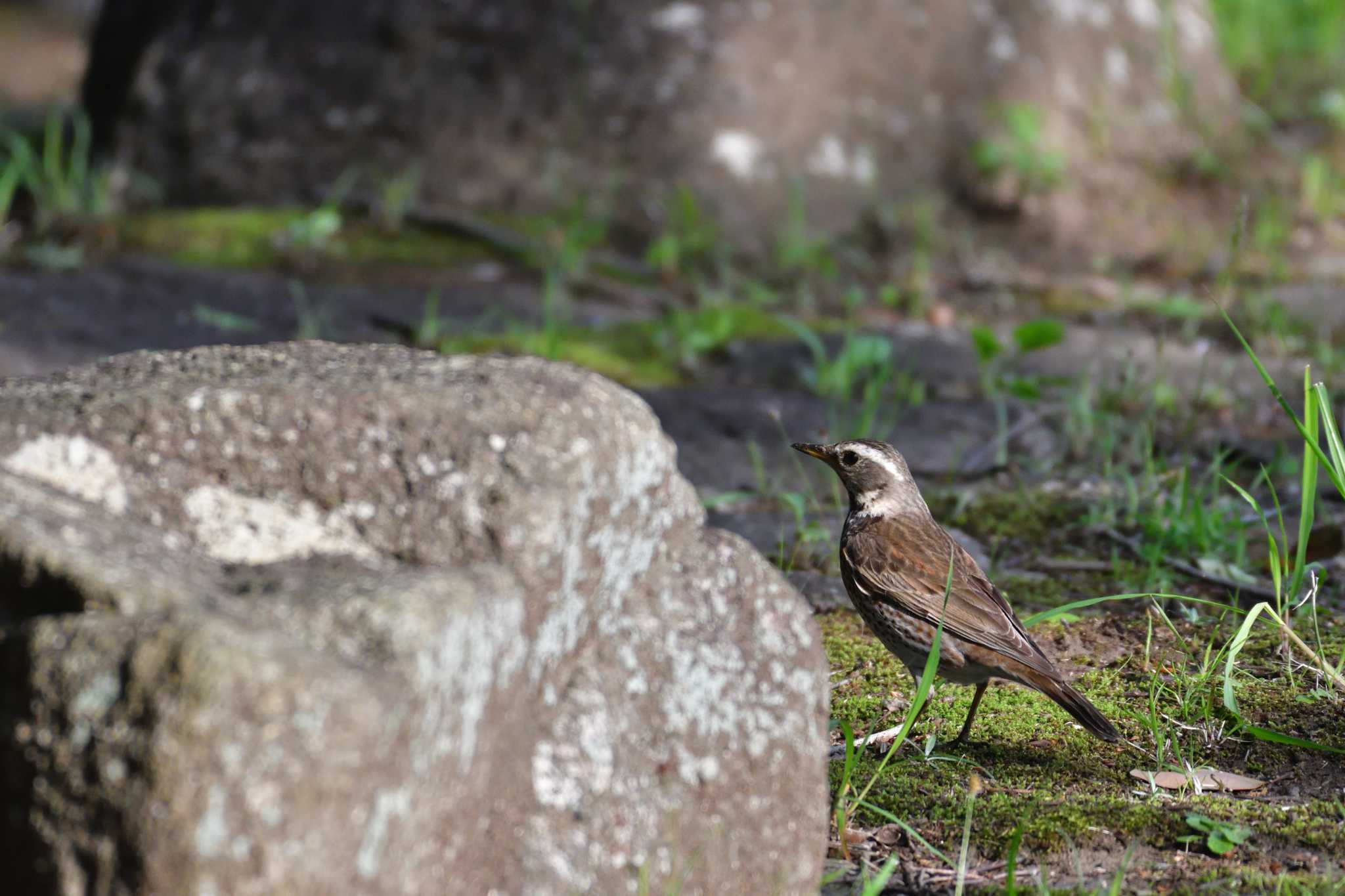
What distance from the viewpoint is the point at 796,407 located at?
5293 millimetres

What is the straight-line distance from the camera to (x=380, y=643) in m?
1.62

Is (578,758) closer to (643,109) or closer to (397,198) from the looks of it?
(397,198)

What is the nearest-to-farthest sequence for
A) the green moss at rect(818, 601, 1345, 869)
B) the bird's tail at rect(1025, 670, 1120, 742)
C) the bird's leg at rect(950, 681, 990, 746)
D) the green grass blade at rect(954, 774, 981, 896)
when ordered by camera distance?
the green grass blade at rect(954, 774, 981, 896), the green moss at rect(818, 601, 1345, 869), the bird's tail at rect(1025, 670, 1120, 742), the bird's leg at rect(950, 681, 990, 746)

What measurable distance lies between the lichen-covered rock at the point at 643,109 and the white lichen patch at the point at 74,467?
5.03 meters

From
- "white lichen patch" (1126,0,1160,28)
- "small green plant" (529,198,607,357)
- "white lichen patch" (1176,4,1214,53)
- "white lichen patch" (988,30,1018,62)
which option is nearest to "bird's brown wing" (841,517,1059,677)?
"small green plant" (529,198,607,357)

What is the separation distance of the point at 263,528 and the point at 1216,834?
181cm

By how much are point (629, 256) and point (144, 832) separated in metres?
5.57

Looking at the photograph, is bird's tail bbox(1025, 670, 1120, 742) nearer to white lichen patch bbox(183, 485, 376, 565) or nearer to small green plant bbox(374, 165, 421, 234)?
white lichen patch bbox(183, 485, 376, 565)

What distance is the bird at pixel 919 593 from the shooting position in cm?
310

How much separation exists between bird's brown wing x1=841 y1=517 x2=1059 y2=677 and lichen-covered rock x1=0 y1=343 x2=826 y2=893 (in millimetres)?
1074

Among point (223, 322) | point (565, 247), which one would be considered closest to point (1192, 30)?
point (565, 247)

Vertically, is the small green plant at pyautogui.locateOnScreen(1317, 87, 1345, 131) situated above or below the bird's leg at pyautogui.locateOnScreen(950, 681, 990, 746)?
above

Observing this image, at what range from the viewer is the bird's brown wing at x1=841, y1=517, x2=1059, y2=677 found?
125 inches

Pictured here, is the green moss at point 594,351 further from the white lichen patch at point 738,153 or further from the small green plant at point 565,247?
the white lichen patch at point 738,153
